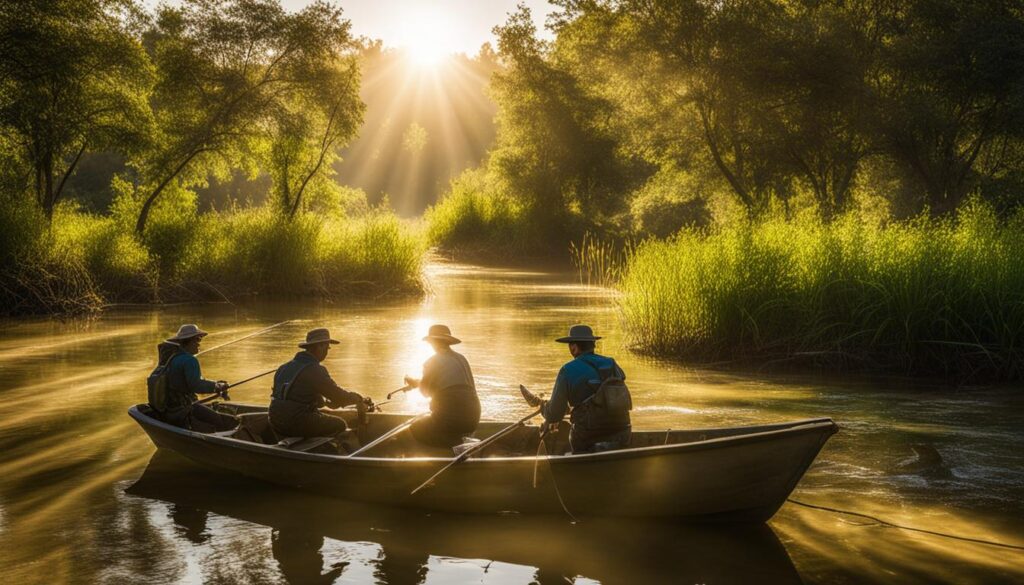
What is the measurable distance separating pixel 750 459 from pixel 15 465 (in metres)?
7.33

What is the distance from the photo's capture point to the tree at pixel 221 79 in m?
30.7

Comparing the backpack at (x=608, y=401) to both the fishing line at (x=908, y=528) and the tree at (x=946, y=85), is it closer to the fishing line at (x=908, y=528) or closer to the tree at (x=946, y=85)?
the fishing line at (x=908, y=528)

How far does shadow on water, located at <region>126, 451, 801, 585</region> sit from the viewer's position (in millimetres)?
6938

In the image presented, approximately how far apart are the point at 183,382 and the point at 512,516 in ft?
13.0

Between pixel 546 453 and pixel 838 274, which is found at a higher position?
pixel 838 274

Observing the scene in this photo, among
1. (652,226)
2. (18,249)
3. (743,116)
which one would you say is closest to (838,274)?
(18,249)

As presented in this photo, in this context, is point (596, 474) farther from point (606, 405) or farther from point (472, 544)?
point (472, 544)

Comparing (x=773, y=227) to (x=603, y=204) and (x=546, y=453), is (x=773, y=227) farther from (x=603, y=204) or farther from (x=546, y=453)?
(x=603, y=204)

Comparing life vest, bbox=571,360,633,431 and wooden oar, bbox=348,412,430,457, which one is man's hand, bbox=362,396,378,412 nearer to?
wooden oar, bbox=348,412,430,457

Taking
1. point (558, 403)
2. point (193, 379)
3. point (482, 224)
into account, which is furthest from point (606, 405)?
point (482, 224)

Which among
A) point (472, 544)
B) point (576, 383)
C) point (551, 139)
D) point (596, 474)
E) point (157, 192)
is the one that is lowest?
point (472, 544)

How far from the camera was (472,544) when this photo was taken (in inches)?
302

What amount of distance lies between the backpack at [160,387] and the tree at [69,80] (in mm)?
17895

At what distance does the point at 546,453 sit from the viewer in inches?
353
